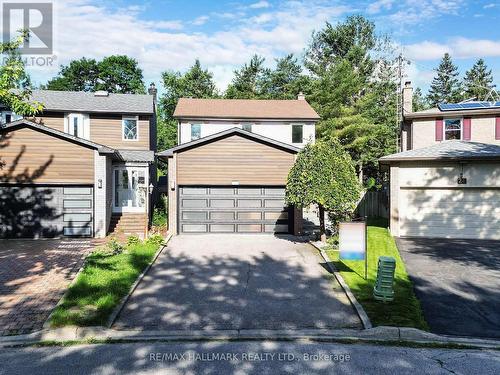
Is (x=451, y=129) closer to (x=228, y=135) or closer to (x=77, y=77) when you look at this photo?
(x=228, y=135)

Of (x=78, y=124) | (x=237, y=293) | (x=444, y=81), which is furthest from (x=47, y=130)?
(x=444, y=81)

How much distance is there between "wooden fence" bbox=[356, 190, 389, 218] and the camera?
1017 inches

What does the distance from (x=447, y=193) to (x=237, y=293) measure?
514 inches

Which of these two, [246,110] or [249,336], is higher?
[246,110]

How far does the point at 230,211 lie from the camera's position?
19703 mm

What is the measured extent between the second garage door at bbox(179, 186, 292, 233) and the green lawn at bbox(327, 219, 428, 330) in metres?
5.15

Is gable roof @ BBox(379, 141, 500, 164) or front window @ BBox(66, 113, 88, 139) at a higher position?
front window @ BBox(66, 113, 88, 139)

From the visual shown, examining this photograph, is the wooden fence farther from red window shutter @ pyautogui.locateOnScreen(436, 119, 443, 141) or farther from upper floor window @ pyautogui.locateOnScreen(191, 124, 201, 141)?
upper floor window @ pyautogui.locateOnScreen(191, 124, 201, 141)

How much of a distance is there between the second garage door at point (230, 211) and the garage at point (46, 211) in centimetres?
462

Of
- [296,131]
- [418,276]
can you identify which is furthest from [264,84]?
[418,276]

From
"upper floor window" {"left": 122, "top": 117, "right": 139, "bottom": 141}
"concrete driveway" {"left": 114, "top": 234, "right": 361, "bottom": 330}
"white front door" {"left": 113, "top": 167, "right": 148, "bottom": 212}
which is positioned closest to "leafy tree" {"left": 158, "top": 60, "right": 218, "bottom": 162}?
"upper floor window" {"left": 122, "top": 117, "right": 139, "bottom": 141}

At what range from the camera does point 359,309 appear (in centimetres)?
927

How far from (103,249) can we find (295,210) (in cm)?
905

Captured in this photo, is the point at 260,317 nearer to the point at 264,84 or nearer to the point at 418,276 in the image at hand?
the point at 418,276
